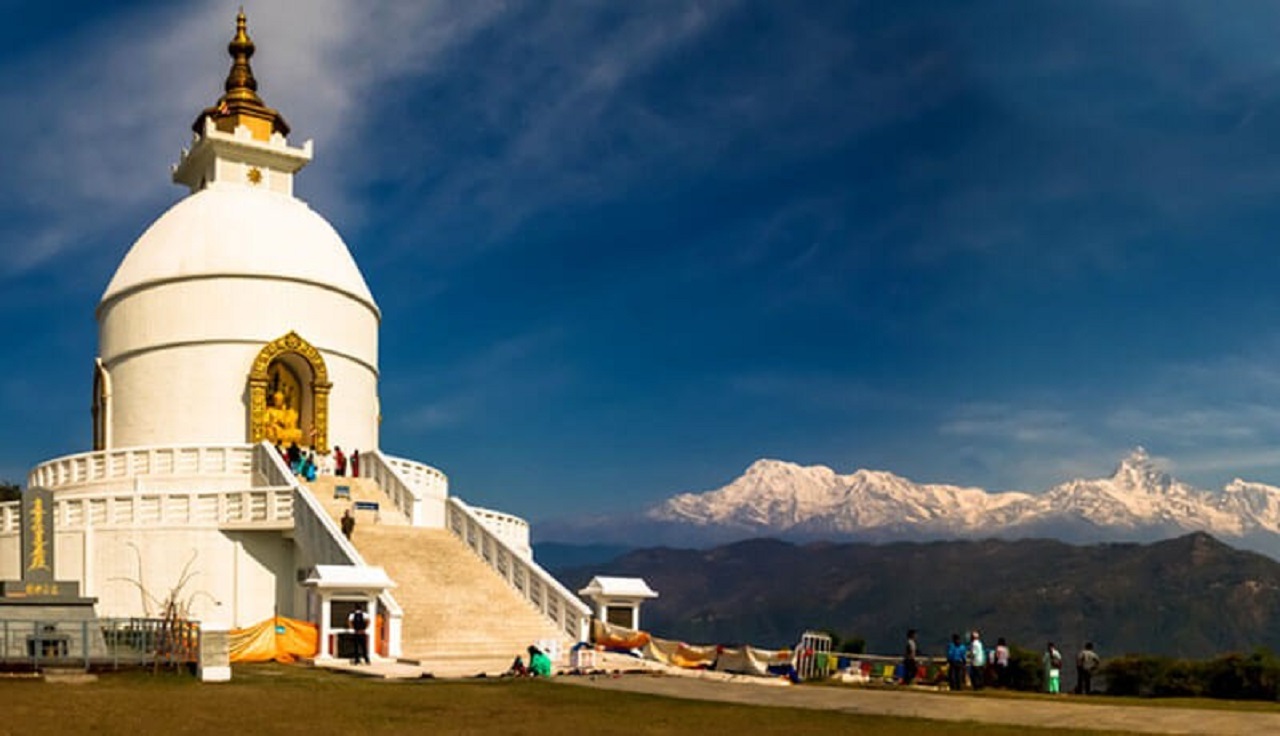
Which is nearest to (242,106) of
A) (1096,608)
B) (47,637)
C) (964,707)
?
(47,637)

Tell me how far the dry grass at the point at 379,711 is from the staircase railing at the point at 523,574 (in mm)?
8216

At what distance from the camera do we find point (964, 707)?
17.9m

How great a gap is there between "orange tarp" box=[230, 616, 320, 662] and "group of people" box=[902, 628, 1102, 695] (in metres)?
11.5

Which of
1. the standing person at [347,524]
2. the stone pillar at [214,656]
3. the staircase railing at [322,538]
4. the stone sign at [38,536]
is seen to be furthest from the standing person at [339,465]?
the stone pillar at [214,656]

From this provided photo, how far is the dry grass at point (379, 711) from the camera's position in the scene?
14812 mm

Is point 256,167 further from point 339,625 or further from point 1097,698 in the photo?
point 1097,698

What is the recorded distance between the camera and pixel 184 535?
32.0 m

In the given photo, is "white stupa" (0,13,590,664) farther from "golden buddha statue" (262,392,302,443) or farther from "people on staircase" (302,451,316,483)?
"people on staircase" (302,451,316,483)

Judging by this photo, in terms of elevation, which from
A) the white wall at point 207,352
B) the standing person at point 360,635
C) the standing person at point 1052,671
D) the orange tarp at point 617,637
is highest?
the white wall at point 207,352

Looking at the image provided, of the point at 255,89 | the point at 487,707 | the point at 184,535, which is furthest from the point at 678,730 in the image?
the point at 255,89

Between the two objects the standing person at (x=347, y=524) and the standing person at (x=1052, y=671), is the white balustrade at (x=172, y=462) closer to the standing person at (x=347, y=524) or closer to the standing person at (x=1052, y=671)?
the standing person at (x=347, y=524)

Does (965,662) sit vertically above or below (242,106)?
below

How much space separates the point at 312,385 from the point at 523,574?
12984mm

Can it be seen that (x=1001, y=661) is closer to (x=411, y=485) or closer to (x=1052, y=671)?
(x=1052, y=671)
